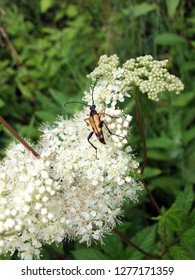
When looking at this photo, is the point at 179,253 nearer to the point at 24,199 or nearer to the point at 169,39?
the point at 24,199

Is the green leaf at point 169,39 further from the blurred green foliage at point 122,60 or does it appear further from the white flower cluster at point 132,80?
the white flower cluster at point 132,80

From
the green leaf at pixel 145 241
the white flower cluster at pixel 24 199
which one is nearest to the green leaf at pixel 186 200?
the green leaf at pixel 145 241

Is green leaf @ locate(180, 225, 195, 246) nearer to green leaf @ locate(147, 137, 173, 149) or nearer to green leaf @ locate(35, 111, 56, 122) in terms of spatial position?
green leaf @ locate(147, 137, 173, 149)

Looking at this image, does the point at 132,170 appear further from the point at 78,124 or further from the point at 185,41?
the point at 185,41

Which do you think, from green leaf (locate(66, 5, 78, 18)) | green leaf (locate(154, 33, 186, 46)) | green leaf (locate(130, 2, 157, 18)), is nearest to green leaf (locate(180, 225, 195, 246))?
green leaf (locate(154, 33, 186, 46))

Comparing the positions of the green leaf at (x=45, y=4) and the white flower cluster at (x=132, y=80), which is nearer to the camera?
the white flower cluster at (x=132, y=80)

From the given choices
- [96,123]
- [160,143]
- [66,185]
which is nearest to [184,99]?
[160,143]
